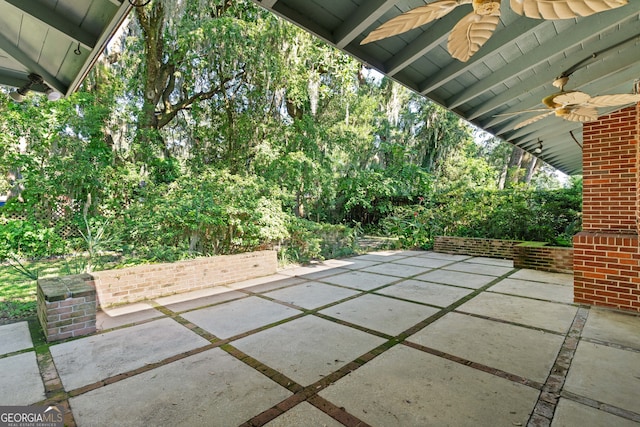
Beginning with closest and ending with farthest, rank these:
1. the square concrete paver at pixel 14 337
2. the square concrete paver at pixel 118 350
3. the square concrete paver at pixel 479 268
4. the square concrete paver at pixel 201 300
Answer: the square concrete paver at pixel 118 350
the square concrete paver at pixel 14 337
the square concrete paver at pixel 201 300
the square concrete paver at pixel 479 268

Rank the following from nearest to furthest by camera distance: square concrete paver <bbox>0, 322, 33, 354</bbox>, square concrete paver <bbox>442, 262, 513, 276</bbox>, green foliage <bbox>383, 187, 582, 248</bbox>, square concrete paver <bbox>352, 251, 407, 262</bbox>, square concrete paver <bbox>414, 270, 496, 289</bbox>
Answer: square concrete paver <bbox>0, 322, 33, 354</bbox> → square concrete paver <bbox>414, 270, 496, 289</bbox> → square concrete paver <bbox>442, 262, 513, 276</bbox> → square concrete paver <bbox>352, 251, 407, 262</bbox> → green foliage <bbox>383, 187, 582, 248</bbox>

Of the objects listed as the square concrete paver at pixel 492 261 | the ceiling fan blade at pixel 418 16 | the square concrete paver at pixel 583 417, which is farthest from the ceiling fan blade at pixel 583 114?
the square concrete paver at pixel 492 261

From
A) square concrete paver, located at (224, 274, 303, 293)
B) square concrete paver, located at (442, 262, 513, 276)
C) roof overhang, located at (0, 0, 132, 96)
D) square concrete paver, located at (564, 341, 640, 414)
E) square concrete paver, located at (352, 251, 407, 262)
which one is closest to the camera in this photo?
square concrete paver, located at (564, 341, 640, 414)

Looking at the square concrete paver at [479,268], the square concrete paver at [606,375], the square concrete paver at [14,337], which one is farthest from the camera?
the square concrete paver at [479,268]

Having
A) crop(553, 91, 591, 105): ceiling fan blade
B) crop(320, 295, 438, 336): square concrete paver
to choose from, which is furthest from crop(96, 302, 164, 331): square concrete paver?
crop(553, 91, 591, 105): ceiling fan blade

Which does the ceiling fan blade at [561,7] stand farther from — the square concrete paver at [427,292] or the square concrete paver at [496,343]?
the square concrete paver at [427,292]

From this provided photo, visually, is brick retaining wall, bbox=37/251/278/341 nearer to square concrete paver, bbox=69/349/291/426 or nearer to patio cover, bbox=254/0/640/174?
square concrete paver, bbox=69/349/291/426

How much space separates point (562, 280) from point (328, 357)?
4423 mm

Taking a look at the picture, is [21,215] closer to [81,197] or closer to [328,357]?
[81,197]

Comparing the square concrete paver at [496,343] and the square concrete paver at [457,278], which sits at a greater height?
the square concrete paver at [457,278]

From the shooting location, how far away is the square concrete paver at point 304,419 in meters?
1.61

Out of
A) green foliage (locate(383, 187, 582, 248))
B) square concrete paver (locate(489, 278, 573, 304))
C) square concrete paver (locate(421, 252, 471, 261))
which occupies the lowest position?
square concrete paver (locate(489, 278, 573, 304))

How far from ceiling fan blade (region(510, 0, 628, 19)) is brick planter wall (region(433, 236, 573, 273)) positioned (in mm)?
5146

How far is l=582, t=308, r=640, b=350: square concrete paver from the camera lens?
266cm
